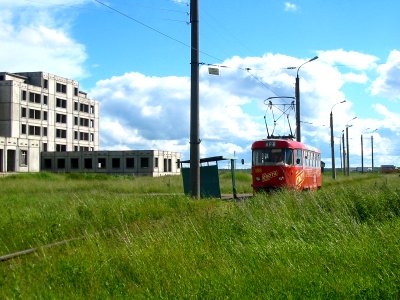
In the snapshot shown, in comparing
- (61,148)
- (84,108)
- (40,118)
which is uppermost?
(84,108)

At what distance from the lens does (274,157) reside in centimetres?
2773

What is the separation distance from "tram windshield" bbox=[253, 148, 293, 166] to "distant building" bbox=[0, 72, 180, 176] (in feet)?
208

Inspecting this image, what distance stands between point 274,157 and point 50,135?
81333 mm

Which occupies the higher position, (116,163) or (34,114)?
(34,114)

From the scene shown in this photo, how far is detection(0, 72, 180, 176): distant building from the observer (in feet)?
298

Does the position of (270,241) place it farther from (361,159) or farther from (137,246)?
(361,159)

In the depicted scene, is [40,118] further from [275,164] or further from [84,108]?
[275,164]

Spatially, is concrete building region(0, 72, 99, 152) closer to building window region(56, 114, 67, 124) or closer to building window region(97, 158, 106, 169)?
building window region(56, 114, 67, 124)

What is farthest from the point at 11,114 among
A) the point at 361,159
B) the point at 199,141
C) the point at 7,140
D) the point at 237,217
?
the point at 237,217

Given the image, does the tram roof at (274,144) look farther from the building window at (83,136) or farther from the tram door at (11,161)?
the building window at (83,136)

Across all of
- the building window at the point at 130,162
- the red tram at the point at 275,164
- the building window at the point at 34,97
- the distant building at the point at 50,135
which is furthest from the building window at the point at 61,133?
the red tram at the point at 275,164

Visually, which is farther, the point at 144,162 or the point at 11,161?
the point at 144,162

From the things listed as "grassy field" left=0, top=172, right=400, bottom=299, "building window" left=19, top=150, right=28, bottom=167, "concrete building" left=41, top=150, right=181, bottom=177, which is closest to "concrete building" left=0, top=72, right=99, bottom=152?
"building window" left=19, top=150, right=28, bottom=167

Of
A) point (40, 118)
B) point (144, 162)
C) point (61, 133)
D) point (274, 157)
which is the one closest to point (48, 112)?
point (40, 118)
